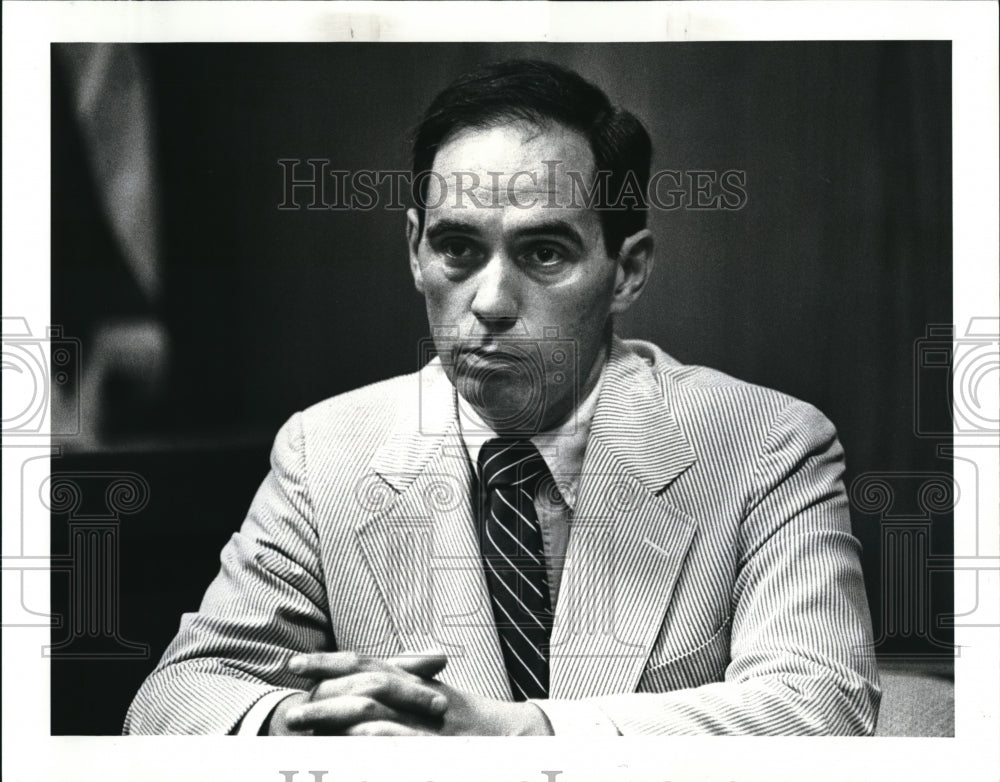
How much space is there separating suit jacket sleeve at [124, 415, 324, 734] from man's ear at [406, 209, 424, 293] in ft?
1.94

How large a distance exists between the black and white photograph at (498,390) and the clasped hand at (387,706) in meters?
A: 0.02

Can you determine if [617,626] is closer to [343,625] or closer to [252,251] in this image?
[343,625]

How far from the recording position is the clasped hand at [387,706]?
3547 millimetres

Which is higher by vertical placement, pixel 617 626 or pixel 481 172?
pixel 481 172

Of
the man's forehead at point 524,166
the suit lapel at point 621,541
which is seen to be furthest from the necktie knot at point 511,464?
the man's forehead at point 524,166

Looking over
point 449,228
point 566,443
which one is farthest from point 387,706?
point 449,228

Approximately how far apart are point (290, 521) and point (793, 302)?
1.72 m

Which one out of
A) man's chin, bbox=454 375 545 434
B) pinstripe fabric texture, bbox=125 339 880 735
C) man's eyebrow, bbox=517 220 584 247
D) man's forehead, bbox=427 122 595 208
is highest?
man's forehead, bbox=427 122 595 208

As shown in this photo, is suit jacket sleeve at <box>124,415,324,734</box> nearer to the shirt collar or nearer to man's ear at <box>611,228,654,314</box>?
the shirt collar

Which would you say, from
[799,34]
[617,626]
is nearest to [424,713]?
[617,626]

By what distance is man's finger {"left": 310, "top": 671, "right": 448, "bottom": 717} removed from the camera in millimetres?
3555

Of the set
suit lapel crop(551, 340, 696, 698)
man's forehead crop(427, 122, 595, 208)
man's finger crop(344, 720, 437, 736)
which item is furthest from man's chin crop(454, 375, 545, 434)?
A: man's finger crop(344, 720, 437, 736)

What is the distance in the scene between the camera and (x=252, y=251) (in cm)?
381

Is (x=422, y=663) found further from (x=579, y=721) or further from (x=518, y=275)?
(x=518, y=275)
